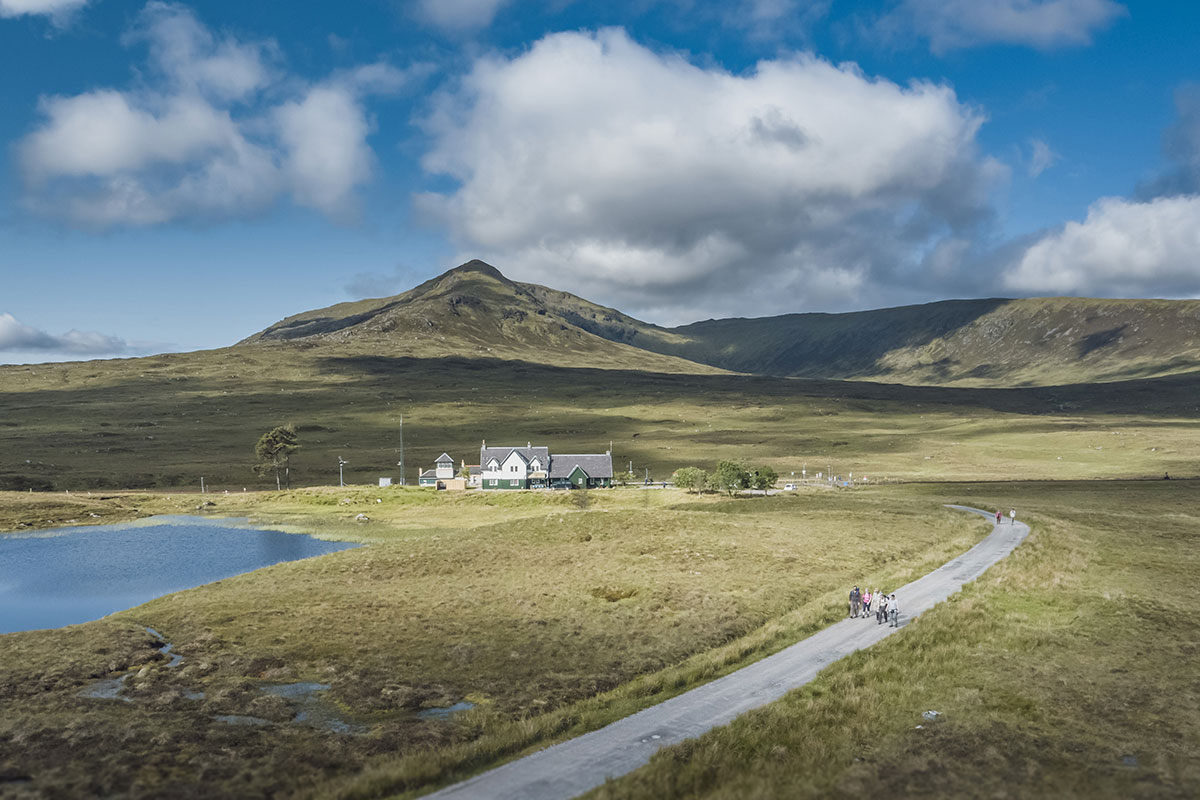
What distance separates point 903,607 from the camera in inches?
1699

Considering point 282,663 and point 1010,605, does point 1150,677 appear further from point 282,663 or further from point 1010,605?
point 282,663

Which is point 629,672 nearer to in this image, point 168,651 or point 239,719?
point 239,719

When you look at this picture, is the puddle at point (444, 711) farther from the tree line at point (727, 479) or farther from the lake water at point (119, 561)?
the tree line at point (727, 479)

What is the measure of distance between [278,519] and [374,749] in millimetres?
76608

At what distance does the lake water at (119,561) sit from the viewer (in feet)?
169

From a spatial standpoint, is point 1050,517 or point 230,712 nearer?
point 230,712

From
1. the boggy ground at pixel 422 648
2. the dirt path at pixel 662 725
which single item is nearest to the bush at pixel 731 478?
the boggy ground at pixel 422 648

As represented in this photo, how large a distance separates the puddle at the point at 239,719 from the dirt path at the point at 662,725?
1017 centimetres

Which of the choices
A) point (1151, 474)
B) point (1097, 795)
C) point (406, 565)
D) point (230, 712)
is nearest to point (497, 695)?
point (230, 712)

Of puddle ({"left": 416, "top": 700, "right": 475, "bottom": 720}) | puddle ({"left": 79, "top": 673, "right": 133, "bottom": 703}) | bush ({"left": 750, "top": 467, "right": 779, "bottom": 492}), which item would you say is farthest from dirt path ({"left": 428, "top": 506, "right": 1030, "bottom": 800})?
bush ({"left": 750, "top": 467, "right": 779, "bottom": 492})

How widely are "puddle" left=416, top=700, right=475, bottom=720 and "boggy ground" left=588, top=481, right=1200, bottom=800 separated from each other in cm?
943

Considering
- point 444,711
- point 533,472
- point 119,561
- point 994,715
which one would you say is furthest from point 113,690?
point 533,472

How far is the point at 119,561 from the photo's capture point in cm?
6725

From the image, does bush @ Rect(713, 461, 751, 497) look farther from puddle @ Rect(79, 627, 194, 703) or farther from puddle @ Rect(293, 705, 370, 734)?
puddle @ Rect(293, 705, 370, 734)
